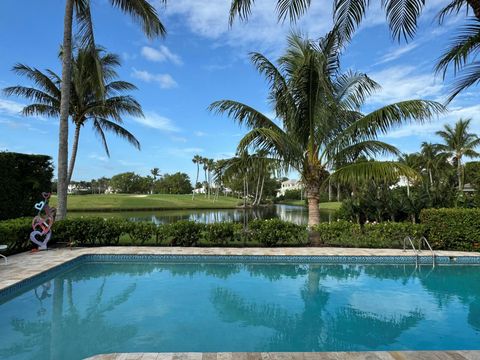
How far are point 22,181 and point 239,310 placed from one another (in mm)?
9122

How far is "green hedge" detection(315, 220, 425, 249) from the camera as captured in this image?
1073 cm

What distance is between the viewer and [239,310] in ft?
19.7

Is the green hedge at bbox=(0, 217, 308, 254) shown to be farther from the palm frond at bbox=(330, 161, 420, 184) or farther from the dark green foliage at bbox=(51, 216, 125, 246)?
the palm frond at bbox=(330, 161, 420, 184)

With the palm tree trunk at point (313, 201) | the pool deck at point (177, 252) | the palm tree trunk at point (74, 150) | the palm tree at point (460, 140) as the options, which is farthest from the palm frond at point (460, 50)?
the palm tree at point (460, 140)

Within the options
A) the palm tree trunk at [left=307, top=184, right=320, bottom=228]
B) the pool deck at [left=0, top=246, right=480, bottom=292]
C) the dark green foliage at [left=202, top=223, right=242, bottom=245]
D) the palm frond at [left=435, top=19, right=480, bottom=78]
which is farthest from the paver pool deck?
the palm frond at [left=435, top=19, right=480, bottom=78]

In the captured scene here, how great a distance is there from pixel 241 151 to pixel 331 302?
4840 millimetres

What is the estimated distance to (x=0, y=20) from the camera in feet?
33.9

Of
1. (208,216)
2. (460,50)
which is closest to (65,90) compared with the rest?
(460,50)

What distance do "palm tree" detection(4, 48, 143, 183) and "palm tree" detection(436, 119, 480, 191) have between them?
34.7 m

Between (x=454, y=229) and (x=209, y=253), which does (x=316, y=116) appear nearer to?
(x=209, y=253)

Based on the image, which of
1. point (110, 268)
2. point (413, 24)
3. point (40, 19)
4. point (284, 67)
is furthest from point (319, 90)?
point (40, 19)

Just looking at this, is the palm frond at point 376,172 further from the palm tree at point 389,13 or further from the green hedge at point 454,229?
the palm tree at point 389,13

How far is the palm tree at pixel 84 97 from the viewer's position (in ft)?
44.4

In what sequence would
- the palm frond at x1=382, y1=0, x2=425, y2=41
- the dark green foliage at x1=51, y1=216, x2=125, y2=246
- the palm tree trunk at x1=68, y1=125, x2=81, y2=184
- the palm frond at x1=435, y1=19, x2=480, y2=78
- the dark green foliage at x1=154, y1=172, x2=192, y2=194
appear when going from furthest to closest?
the dark green foliage at x1=154, y1=172, x2=192, y2=194 → the palm tree trunk at x1=68, y1=125, x2=81, y2=184 → the dark green foliage at x1=51, y1=216, x2=125, y2=246 → the palm frond at x1=435, y1=19, x2=480, y2=78 → the palm frond at x1=382, y1=0, x2=425, y2=41
